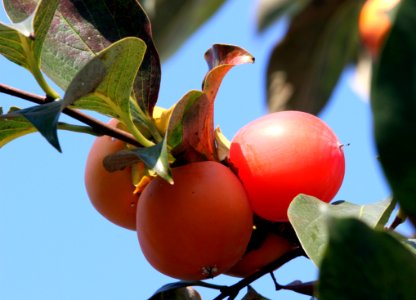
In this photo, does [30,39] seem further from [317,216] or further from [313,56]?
[313,56]

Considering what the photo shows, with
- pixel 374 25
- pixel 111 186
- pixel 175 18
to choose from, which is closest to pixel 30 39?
pixel 111 186

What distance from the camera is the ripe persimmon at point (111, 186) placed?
47.4 inches

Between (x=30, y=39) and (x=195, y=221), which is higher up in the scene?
(x=30, y=39)

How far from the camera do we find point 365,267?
0.66 m

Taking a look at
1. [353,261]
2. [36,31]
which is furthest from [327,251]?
[36,31]

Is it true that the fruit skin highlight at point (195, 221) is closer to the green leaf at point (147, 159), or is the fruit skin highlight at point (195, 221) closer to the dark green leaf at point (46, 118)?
the green leaf at point (147, 159)

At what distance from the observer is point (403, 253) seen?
2.27 ft

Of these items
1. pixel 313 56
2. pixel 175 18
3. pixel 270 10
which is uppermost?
pixel 175 18

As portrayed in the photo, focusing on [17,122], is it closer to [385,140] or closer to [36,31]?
[36,31]

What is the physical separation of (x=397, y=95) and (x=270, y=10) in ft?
4.38

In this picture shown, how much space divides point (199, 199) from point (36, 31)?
0.26m

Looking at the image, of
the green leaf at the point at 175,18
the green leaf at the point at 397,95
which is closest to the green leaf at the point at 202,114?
the green leaf at the point at 397,95

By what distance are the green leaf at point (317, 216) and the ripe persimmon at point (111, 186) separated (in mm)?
255

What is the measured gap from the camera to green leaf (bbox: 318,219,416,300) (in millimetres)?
635
